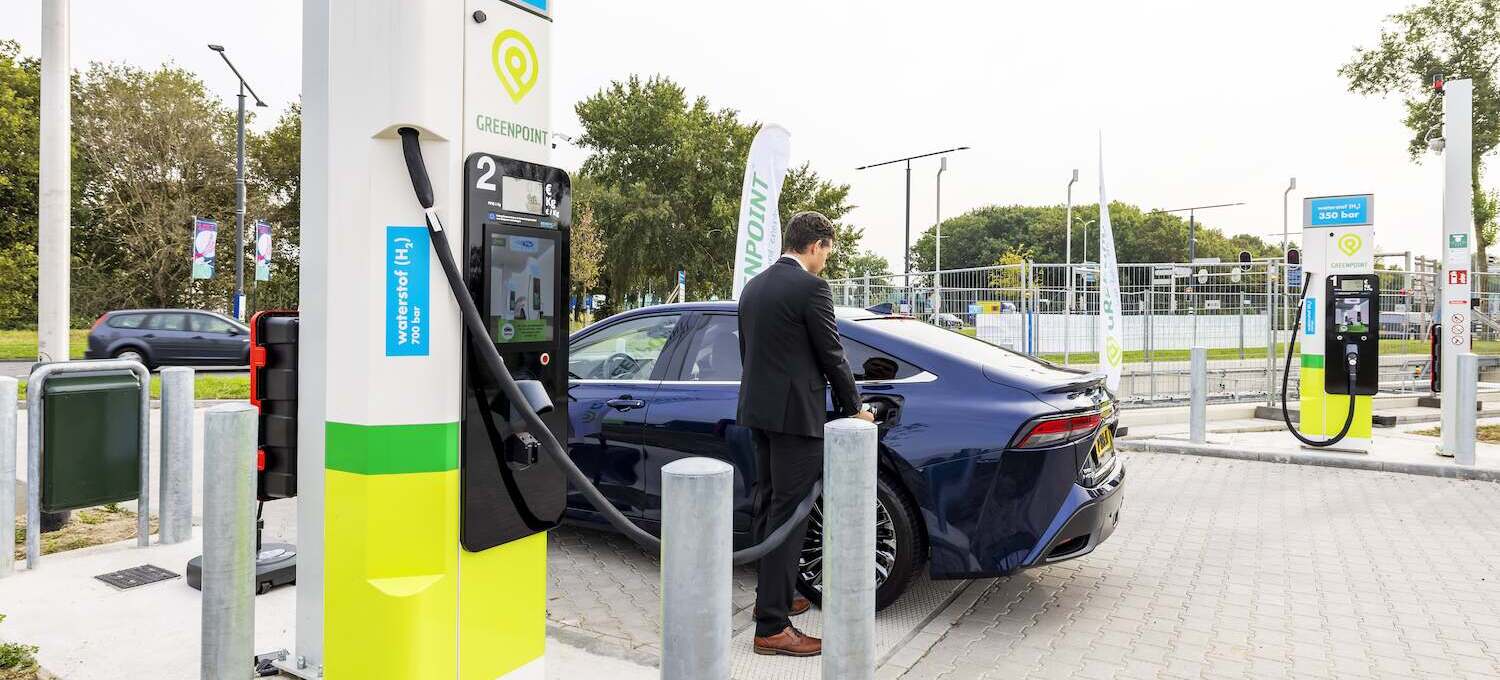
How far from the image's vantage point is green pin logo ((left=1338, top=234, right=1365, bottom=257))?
9828 mm

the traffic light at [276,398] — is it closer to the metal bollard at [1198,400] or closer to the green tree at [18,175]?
the metal bollard at [1198,400]

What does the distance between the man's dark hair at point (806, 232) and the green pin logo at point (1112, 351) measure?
799 centimetres

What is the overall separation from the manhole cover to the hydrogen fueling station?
1.2 inches

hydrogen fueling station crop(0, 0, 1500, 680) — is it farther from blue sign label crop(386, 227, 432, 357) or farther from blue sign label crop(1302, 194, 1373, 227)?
blue sign label crop(1302, 194, 1373, 227)

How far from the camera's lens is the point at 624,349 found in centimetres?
544

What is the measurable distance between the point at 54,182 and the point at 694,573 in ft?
20.8

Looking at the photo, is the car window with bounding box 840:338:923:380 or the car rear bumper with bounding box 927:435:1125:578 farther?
the car window with bounding box 840:338:923:380

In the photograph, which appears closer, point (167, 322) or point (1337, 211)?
point (1337, 211)

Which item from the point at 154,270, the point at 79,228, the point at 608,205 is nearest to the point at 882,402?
the point at 608,205

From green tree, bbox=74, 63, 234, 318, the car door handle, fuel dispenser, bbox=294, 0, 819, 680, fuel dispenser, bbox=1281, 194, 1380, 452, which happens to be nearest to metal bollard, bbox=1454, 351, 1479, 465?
fuel dispenser, bbox=1281, 194, 1380, 452

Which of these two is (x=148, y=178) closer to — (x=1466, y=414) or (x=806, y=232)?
(x=806, y=232)

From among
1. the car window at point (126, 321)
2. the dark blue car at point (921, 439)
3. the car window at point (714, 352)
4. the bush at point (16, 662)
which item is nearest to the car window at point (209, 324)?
the car window at point (126, 321)

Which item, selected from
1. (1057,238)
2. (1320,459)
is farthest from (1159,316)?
(1057,238)

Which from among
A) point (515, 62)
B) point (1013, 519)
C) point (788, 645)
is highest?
point (515, 62)
